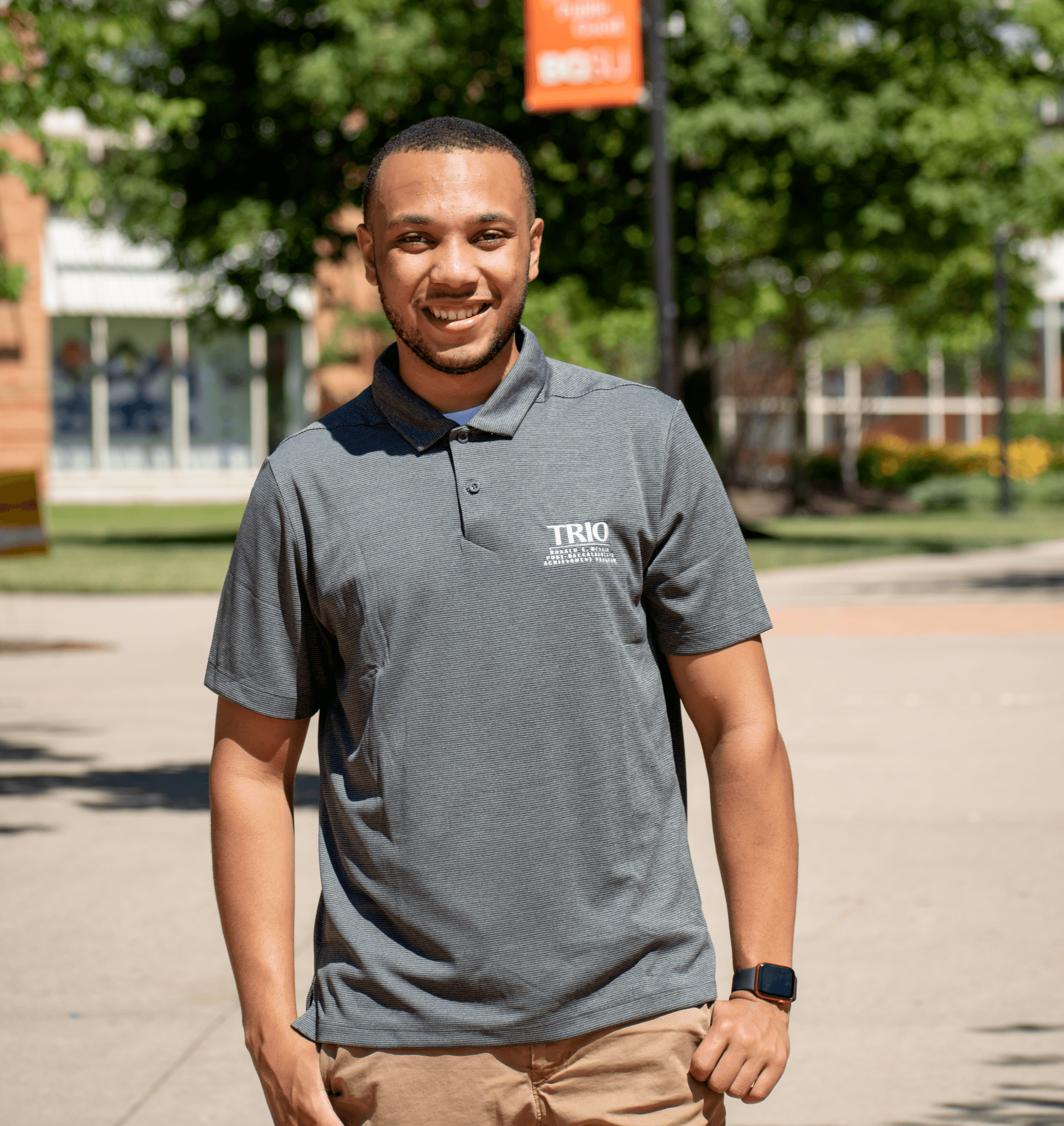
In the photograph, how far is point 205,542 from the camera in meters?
31.5

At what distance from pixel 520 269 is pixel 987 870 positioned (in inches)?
202

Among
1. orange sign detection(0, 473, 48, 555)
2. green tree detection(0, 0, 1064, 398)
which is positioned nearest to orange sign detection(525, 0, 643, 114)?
orange sign detection(0, 473, 48, 555)

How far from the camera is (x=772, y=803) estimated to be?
2.34m

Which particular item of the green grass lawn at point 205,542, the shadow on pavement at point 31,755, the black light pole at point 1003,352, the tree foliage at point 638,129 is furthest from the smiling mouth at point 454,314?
the black light pole at point 1003,352

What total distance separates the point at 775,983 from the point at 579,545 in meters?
0.65

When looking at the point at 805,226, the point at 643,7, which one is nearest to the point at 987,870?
the point at 643,7

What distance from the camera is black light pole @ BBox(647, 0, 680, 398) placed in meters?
18.3

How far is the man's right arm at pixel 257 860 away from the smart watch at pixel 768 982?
1.94 feet

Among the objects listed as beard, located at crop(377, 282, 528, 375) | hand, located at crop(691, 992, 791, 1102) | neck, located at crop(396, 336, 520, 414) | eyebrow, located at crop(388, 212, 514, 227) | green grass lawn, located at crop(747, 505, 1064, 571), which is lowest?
green grass lawn, located at crop(747, 505, 1064, 571)

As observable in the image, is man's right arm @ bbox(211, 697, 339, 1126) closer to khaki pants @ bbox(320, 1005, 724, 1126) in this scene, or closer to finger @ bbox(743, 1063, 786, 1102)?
khaki pants @ bbox(320, 1005, 724, 1126)

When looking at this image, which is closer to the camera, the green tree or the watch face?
the watch face

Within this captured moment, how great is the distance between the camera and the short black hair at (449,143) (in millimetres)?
2270

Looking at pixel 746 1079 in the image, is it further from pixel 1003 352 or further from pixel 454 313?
pixel 1003 352

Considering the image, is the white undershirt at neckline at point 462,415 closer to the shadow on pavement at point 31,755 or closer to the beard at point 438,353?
the beard at point 438,353
